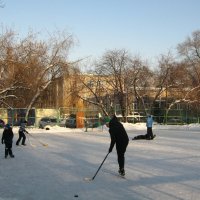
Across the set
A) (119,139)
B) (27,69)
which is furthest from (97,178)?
(27,69)

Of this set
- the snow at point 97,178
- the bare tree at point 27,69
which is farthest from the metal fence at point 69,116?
the snow at point 97,178

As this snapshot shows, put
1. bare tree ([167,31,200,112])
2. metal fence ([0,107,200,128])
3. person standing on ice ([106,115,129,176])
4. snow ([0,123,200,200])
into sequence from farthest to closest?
bare tree ([167,31,200,112]) → metal fence ([0,107,200,128]) → person standing on ice ([106,115,129,176]) → snow ([0,123,200,200])

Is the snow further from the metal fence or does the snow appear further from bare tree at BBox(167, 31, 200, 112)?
bare tree at BBox(167, 31, 200, 112)

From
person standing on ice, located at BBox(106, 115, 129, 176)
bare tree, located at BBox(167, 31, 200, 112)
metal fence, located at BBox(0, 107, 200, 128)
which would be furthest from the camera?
bare tree, located at BBox(167, 31, 200, 112)

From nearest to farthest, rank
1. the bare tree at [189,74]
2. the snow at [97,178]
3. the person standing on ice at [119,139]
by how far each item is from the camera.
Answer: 1. the snow at [97,178]
2. the person standing on ice at [119,139]
3. the bare tree at [189,74]

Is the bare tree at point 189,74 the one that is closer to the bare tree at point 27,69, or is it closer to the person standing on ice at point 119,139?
the bare tree at point 27,69

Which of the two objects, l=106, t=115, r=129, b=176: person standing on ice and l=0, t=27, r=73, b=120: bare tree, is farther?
l=0, t=27, r=73, b=120: bare tree

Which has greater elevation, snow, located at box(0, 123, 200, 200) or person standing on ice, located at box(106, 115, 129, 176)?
person standing on ice, located at box(106, 115, 129, 176)

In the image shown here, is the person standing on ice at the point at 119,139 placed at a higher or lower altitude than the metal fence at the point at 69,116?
lower

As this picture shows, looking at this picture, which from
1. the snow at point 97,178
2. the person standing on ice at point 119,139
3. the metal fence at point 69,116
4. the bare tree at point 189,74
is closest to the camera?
the snow at point 97,178

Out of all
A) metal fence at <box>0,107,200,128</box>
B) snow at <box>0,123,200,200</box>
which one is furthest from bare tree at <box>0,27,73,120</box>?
snow at <box>0,123,200,200</box>

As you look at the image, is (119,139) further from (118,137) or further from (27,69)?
(27,69)

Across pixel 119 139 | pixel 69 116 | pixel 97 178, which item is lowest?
pixel 97 178

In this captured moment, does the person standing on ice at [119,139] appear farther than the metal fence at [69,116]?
No
